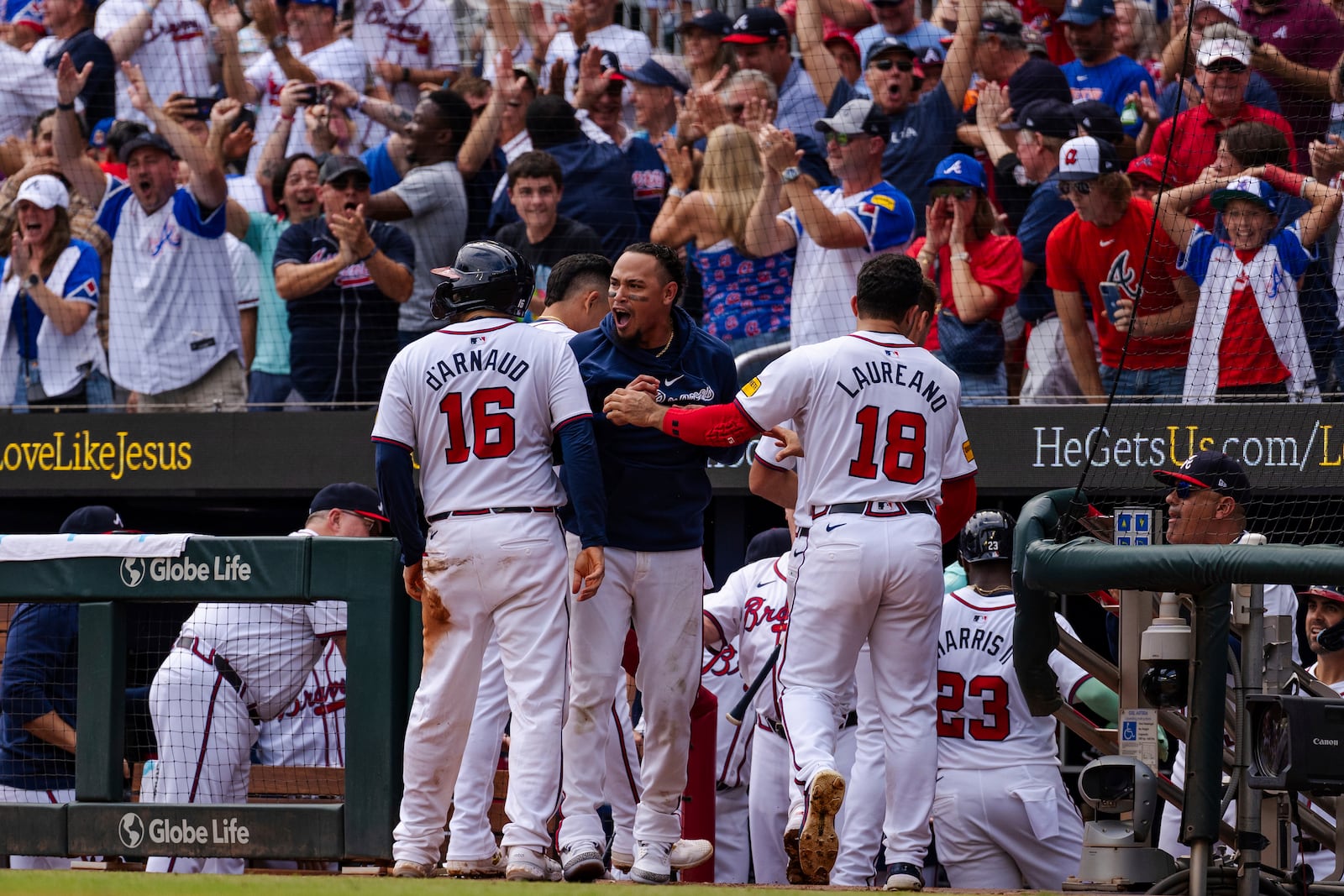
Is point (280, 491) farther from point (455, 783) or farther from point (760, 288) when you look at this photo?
point (455, 783)

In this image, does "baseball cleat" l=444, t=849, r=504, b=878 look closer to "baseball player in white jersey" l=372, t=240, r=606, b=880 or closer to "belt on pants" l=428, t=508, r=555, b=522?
A: "baseball player in white jersey" l=372, t=240, r=606, b=880

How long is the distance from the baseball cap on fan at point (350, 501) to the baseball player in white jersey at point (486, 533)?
136 cm

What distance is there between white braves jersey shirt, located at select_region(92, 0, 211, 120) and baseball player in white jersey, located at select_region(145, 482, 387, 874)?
6332 mm

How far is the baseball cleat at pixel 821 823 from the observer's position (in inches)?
176

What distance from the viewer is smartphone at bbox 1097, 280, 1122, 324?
7883 mm

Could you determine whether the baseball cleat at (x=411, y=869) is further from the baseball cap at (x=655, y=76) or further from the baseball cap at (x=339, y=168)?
the baseball cap at (x=655, y=76)

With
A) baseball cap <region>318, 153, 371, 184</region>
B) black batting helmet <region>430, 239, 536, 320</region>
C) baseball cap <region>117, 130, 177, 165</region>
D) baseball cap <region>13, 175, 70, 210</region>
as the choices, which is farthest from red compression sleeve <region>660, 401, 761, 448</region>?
baseball cap <region>13, 175, 70, 210</region>

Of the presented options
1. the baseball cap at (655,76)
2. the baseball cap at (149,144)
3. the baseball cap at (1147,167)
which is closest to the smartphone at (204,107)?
the baseball cap at (149,144)

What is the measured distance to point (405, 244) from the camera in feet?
30.2

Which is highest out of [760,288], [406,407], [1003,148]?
[1003,148]

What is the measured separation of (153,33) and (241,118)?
175cm

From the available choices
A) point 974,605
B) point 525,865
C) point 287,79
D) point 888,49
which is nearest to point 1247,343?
point 974,605

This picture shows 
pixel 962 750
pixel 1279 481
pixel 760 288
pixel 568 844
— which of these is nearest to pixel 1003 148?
pixel 760 288

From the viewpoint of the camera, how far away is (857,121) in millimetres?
8352
